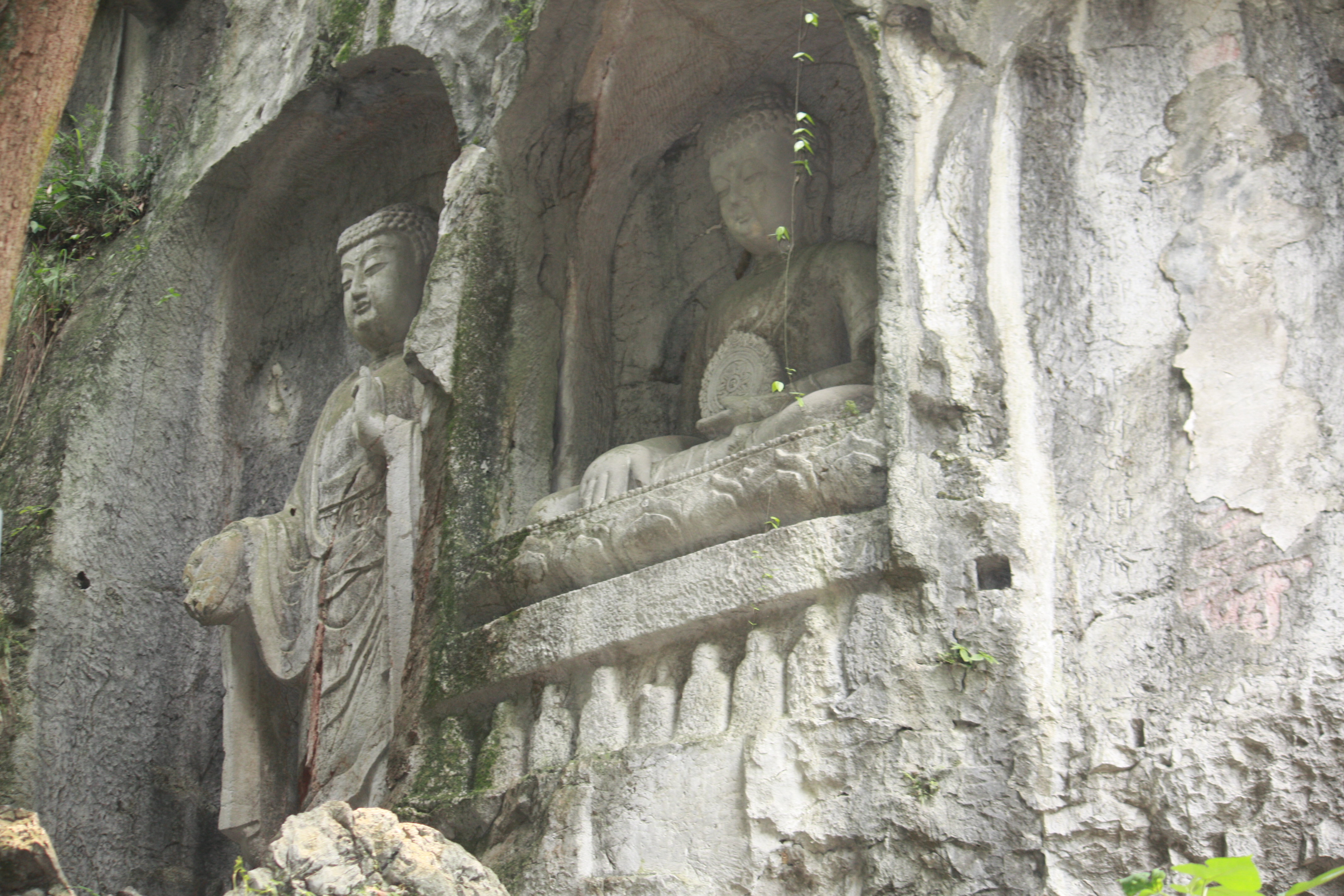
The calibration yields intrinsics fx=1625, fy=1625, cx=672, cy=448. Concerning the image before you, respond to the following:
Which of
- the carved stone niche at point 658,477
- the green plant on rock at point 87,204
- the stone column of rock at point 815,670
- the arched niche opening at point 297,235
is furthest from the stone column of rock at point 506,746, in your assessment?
the green plant on rock at point 87,204

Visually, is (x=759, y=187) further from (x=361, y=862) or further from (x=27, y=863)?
(x=27, y=863)

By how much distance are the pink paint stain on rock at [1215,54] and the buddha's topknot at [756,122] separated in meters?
1.28

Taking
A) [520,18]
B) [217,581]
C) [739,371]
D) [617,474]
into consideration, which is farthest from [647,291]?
[217,581]

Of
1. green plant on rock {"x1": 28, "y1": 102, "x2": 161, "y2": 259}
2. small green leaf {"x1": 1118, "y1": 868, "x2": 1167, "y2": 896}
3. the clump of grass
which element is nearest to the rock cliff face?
the clump of grass

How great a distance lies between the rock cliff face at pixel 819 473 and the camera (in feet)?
12.0

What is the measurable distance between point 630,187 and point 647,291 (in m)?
0.38

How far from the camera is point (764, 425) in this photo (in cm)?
466

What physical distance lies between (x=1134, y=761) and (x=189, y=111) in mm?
5087

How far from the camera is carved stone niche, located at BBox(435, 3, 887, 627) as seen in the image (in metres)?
4.87

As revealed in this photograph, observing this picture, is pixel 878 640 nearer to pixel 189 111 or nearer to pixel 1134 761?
pixel 1134 761

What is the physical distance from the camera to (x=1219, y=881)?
97.9 inches

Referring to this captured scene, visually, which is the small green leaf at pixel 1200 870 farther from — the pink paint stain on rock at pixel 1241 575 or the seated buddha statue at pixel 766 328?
the seated buddha statue at pixel 766 328

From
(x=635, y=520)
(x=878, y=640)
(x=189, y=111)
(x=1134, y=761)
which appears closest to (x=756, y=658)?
(x=878, y=640)

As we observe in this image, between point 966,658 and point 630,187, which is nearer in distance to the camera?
point 966,658
